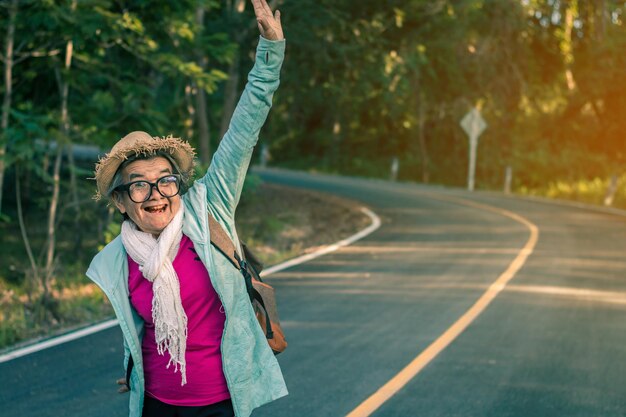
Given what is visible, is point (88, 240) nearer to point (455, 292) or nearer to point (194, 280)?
point (455, 292)

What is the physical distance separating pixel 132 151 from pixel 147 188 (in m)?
0.16

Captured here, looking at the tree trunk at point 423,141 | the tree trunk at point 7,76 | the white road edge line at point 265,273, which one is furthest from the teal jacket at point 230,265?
the tree trunk at point 423,141

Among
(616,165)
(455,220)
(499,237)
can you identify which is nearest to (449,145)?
(616,165)

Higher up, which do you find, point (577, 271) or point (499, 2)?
point (499, 2)

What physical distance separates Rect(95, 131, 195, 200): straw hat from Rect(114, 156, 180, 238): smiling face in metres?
0.04

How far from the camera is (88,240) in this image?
23.0 meters

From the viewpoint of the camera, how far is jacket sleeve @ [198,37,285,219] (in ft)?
12.4

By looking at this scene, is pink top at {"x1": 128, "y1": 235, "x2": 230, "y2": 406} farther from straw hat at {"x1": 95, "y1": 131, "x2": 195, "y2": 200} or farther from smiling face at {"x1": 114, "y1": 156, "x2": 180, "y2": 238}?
straw hat at {"x1": 95, "y1": 131, "x2": 195, "y2": 200}

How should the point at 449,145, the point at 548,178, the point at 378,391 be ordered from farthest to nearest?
the point at 449,145 < the point at 548,178 < the point at 378,391

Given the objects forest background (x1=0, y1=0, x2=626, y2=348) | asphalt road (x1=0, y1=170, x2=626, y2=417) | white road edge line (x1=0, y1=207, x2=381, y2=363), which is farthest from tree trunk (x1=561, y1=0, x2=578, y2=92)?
asphalt road (x1=0, y1=170, x2=626, y2=417)

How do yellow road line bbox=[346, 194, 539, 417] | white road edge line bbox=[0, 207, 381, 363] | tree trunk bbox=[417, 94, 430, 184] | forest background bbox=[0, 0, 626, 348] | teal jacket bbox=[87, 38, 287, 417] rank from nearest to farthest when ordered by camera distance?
1. teal jacket bbox=[87, 38, 287, 417]
2. yellow road line bbox=[346, 194, 539, 417]
3. white road edge line bbox=[0, 207, 381, 363]
4. forest background bbox=[0, 0, 626, 348]
5. tree trunk bbox=[417, 94, 430, 184]

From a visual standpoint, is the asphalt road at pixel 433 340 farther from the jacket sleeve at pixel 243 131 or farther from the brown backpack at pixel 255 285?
the jacket sleeve at pixel 243 131

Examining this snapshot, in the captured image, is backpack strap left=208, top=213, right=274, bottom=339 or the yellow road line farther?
the yellow road line

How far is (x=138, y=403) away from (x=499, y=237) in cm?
1526
